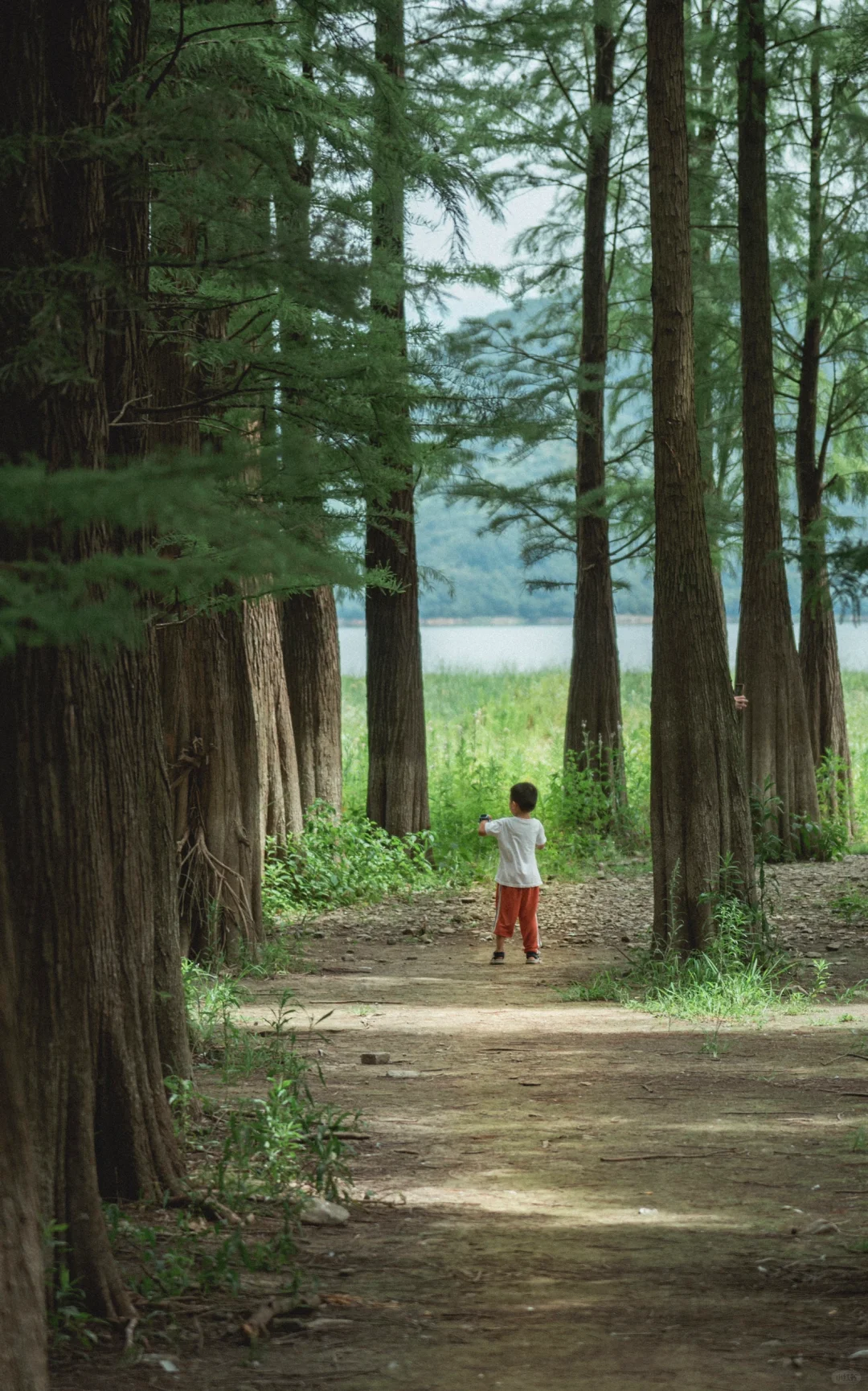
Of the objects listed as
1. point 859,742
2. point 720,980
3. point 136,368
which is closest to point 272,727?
point 720,980

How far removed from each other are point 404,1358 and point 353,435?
4603mm

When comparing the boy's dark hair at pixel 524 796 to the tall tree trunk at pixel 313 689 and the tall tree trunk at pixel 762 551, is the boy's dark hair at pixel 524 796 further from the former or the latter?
the tall tree trunk at pixel 762 551

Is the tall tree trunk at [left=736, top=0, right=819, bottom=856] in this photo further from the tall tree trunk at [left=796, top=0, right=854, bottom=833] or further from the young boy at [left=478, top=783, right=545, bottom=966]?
the young boy at [left=478, top=783, right=545, bottom=966]

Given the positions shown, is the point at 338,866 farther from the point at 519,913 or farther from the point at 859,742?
the point at 859,742

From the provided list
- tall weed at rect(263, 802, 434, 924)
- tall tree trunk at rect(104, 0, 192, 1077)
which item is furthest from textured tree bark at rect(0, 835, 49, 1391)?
tall weed at rect(263, 802, 434, 924)

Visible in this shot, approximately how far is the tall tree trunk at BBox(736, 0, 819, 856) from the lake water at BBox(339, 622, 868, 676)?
110 centimetres

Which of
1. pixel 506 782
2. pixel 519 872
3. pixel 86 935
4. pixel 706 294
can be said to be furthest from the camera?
pixel 706 294

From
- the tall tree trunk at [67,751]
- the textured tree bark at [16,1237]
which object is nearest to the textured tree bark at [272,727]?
the tall tree trunk at [67,751]

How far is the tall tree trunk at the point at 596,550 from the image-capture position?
17000 mm

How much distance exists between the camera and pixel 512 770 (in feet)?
63.8

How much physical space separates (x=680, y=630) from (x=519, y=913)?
3.00m

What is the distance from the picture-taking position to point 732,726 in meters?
9.23

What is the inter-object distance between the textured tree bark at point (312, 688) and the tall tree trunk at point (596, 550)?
13.0ft

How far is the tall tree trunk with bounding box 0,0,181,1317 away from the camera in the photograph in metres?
4.16
